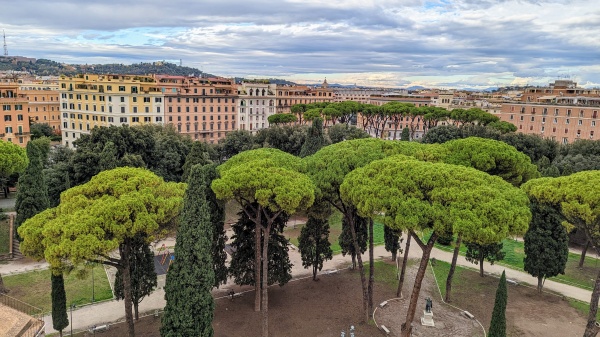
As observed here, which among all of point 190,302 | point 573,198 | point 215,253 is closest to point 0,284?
point 215,253

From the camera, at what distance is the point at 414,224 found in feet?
50.9

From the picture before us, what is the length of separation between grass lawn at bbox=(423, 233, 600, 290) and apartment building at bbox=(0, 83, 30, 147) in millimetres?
56616

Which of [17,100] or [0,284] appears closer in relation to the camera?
[0,284]

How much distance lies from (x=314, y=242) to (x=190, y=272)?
10702 mm

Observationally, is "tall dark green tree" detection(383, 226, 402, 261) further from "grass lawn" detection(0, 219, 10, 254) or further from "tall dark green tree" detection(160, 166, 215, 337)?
"grass lawn" detection(0, 219, 10, 254)

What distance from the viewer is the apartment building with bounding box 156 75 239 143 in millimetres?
71062

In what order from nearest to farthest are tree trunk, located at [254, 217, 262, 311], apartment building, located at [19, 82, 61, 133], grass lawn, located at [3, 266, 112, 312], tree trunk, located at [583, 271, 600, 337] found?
tree trunk, located at [583, 271, 600, 337]
tree trunk, located at [254, 217, 262, 311]
grass lawn, located at [3, 266, 112, 312]
apartment building, located at [19, 82, 61, 133]

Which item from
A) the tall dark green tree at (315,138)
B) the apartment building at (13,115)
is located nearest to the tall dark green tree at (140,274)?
the tall dark green tree at (315,138)

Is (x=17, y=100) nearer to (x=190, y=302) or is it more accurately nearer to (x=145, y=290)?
(x=145, y=290)

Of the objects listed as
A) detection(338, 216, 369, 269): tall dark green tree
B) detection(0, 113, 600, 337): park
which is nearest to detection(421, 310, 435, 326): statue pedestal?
detection(0, 113, 600, 337): park

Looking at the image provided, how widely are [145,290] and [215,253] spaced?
4.09m

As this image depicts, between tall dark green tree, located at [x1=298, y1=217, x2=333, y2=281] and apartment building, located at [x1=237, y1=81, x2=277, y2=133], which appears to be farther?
apartment building, located at [x1=237, y1=81, x2=277, y2=133]

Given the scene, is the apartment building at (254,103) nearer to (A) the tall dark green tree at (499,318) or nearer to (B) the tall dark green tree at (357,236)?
(B) the tall dark green tree at (357,236)

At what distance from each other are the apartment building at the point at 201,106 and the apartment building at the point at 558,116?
49926mm
